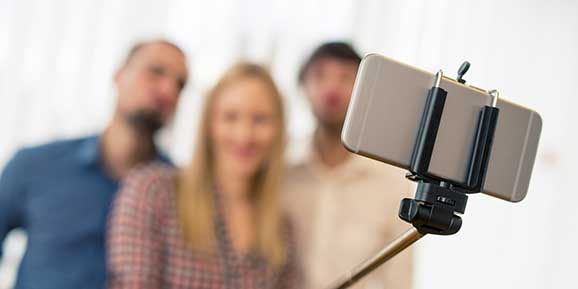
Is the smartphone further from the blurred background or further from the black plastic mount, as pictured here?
the blurred background

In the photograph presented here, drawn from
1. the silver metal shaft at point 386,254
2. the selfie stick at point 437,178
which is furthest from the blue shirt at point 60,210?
the selfie stick at point 437,178

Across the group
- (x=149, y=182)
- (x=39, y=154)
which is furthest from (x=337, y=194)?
(x=39, y=154)

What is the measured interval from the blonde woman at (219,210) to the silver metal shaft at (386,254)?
725mm

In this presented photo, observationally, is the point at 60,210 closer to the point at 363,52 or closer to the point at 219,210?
the point at 219,210

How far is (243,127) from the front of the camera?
1.54 metres

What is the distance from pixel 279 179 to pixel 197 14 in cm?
50

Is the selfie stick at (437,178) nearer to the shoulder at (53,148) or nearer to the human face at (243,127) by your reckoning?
the human face at (243,127)

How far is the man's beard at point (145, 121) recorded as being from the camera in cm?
146

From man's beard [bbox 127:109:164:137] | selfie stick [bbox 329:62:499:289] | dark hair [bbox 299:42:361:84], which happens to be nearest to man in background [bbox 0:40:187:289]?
man's beard [bbox 127:109:164:137]

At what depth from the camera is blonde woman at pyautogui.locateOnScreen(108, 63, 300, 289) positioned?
1460 mm

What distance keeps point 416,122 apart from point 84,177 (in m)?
1.03

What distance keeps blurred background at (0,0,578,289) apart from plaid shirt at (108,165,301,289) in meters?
0.12

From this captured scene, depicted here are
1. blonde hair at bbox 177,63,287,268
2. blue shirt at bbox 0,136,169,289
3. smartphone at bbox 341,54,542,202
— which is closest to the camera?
smartphone at bbox 341,54,542,202

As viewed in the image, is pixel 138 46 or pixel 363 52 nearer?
pixel 138 46
